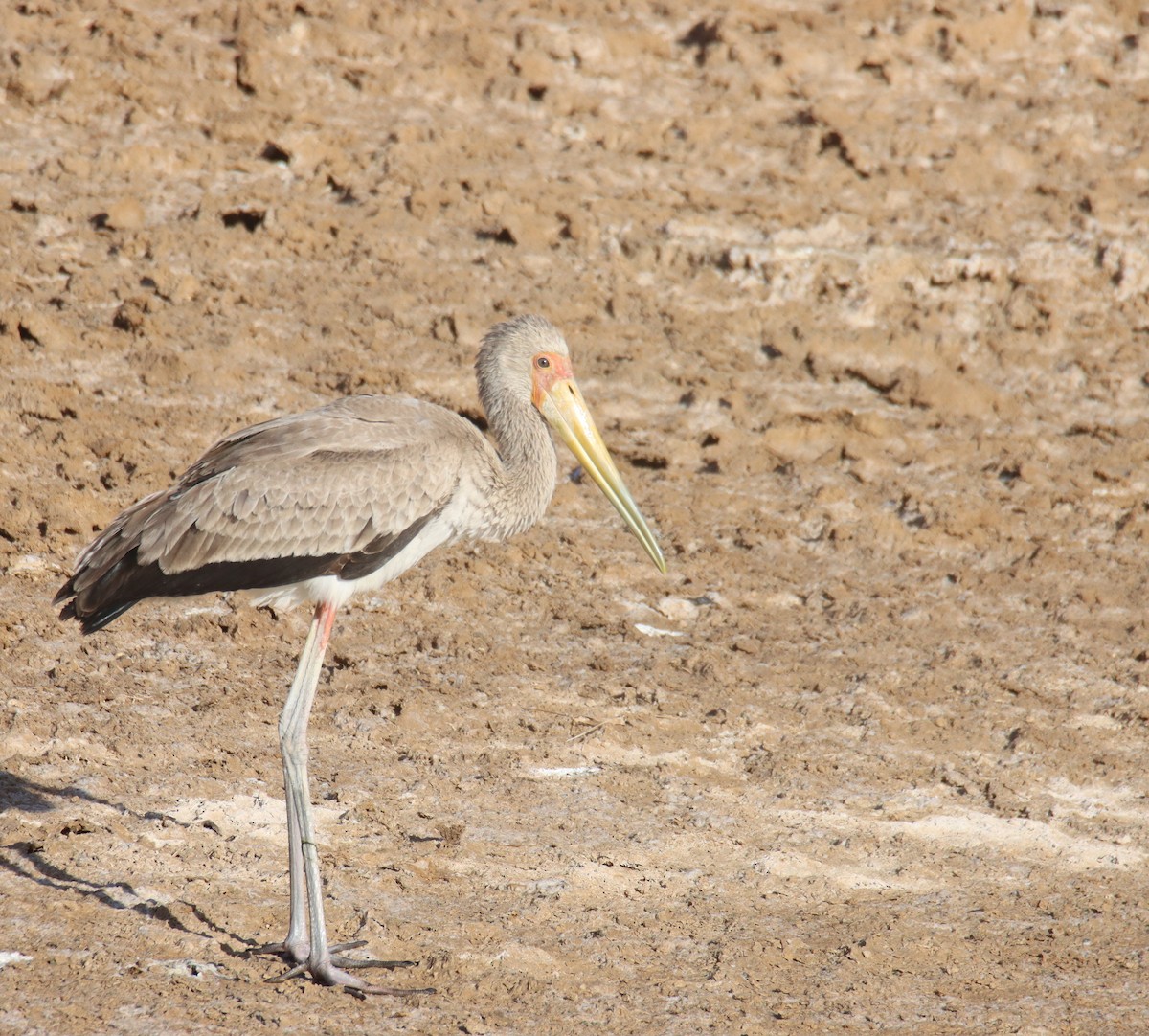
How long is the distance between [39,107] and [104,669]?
231 inches

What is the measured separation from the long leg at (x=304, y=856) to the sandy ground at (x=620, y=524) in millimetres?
91

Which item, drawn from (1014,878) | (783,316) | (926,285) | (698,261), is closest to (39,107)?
(698,261)

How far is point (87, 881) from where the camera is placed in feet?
16.0

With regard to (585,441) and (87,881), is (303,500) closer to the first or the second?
(585,441)

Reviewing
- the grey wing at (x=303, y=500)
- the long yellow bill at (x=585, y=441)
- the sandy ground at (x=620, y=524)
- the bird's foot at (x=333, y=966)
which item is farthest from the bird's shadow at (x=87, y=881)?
the long yellow bill at (x=585, y=441)

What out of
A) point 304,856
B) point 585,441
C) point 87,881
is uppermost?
point 585,441

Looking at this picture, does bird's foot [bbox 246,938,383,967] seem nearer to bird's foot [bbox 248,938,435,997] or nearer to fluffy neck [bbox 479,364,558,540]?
bird's foot [bbox 248,938,435,997]

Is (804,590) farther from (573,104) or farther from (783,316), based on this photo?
(573,104)

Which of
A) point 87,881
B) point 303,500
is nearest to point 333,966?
point 87,881

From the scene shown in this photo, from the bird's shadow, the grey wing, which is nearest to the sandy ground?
the bird's shadow

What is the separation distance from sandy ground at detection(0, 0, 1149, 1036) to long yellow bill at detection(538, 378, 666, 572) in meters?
0.93

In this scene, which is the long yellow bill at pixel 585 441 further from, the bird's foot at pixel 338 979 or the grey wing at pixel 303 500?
the bird's foot at pixel 338 979

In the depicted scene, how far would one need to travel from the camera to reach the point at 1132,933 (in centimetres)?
523

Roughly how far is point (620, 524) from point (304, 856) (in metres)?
3.69
